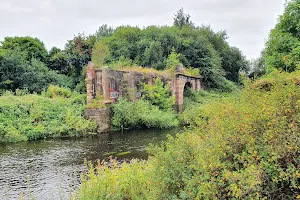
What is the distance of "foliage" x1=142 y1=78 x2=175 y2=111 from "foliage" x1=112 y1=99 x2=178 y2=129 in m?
2.01

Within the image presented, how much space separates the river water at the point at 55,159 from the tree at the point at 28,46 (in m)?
16.6

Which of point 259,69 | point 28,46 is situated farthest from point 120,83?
point 259,69

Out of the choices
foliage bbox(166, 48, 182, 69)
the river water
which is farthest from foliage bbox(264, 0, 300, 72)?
foliage bbox(166, 48, 182, 69)

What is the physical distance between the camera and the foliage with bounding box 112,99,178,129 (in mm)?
21125

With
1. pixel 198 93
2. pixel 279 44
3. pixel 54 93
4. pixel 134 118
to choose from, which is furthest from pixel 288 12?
pixel 54 93

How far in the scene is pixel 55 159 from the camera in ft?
41.0

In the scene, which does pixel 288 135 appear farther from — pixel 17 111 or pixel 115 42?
pixel 115 42

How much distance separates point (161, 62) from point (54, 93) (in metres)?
11.3

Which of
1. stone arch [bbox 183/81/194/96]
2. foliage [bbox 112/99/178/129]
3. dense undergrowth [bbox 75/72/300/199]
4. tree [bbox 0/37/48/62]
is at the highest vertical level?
tree [bbox 0/37/48/62]

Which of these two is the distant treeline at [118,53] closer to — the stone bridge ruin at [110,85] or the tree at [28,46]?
the tree at [28,46]

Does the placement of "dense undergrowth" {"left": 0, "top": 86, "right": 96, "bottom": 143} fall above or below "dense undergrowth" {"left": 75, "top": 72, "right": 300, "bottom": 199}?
below

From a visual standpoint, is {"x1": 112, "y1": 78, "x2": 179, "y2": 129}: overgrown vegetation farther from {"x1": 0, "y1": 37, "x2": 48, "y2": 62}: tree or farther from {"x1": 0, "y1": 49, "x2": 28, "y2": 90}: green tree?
{"x1": 0, "y1": 37, "x2": 48, "y2": 62}: tree

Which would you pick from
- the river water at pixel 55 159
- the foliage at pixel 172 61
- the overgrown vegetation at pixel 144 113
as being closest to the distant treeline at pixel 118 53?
the foliage at pixel 172 61

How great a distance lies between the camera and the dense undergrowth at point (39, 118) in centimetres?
1770
